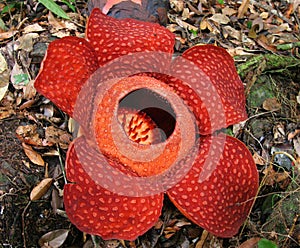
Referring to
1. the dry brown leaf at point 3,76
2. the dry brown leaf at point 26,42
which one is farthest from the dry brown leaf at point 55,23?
the dry brown leaf at point 3,76

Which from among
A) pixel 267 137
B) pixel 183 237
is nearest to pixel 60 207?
pixel 183 237

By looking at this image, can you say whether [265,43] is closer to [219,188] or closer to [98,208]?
[219,188]

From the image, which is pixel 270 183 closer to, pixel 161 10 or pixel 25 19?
pixel 161 10

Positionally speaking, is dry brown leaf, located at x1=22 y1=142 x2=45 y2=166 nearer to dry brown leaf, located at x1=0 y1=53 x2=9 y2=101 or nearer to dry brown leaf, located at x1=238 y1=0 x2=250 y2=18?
dry brown leaf, located at x1=0 y1=53 x2=9 y2=101

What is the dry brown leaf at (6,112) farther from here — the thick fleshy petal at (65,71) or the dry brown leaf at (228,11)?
the dry brown leaf at (228,11)

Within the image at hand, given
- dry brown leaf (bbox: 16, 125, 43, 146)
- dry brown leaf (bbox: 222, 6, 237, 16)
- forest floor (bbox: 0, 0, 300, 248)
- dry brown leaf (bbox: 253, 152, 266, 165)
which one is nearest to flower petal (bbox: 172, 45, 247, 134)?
forest floor (bbox: 0, 0, 300, 248)

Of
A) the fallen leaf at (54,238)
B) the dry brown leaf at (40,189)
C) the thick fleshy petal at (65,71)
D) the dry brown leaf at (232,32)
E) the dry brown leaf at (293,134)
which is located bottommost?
the fallen leaf at (54,238)
